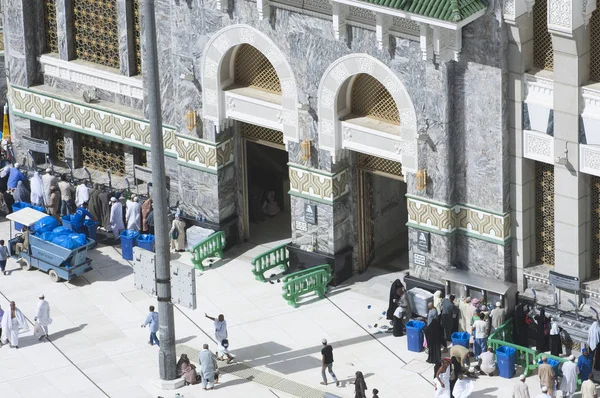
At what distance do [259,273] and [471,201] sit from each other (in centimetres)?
857

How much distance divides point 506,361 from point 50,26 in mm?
22968

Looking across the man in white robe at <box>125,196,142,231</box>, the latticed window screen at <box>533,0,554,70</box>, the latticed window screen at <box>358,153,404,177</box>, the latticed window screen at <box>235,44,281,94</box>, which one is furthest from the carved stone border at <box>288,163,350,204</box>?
the latticed window screen at <box>533,0,554,70</box>

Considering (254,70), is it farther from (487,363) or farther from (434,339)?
(487,363)

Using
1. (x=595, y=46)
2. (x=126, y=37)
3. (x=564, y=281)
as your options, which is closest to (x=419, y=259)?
(x=564, y=281)

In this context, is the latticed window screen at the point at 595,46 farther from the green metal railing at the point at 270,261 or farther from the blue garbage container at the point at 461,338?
the green metal railing at the point at 270,261

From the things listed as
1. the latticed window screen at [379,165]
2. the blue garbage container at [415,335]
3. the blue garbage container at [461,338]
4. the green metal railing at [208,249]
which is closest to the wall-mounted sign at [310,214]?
the latticed window screen at [379,165]

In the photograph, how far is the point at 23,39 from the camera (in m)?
70.4

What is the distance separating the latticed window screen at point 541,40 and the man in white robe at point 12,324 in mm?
18266

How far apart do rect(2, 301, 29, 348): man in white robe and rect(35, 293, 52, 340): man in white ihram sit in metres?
0.52

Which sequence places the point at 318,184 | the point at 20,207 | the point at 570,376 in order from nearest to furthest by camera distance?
the point at 570,376 → the point at 318,184 → the point at 20,207

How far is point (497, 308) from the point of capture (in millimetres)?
59625

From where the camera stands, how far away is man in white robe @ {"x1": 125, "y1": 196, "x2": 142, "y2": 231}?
6812 cm

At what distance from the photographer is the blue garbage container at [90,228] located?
68.5 metres

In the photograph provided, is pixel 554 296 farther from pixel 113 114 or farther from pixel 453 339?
pixel 113 114
